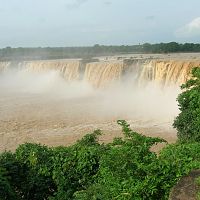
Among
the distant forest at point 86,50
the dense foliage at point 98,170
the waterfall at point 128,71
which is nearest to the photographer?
the dense foliage at point 98,170

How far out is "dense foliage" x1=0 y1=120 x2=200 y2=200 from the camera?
6.47 m

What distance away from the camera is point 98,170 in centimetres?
898

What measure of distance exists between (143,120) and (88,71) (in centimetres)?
1689

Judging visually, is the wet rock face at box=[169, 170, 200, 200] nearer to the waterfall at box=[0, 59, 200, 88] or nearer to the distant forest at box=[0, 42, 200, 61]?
the waterfall at box=[0, 59, 200, 88]

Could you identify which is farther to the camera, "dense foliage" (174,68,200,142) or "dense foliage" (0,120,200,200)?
"dense foliage" (174,68,200,142)

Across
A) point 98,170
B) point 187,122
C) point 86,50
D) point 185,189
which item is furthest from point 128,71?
point 86,50

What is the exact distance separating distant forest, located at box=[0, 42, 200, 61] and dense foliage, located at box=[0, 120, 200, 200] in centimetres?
5931

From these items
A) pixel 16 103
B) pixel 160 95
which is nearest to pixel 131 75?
pixel 160 95

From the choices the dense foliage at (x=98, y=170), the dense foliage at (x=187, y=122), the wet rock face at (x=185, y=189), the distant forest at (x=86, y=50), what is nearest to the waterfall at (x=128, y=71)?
the dense foliage at (x=187, y=122)

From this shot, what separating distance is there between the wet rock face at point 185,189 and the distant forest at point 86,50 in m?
62.0

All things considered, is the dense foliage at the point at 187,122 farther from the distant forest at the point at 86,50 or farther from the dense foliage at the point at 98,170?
the distant forest at the point at 86,50

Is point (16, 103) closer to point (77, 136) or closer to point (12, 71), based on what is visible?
point (77, 136)

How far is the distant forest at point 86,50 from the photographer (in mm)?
69812

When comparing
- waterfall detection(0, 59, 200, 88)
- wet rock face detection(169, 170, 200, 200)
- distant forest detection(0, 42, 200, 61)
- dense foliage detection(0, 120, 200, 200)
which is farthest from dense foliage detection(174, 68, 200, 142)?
distant forest detection(0, 42, 200, 61)
